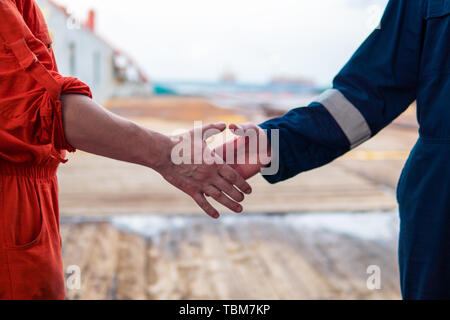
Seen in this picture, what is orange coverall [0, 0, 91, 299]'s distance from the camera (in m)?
0.83

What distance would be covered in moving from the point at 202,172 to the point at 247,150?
0.18m

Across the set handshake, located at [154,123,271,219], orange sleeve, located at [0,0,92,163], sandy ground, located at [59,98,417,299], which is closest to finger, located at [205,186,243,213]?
handshake, located at [154,123,271,219]

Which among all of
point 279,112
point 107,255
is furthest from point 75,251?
point 279,112

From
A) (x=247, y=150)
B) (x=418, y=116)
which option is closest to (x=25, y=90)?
(x=247, y=150)

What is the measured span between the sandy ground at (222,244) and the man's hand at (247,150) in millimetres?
826

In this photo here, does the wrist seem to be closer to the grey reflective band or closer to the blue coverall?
the blue coverall

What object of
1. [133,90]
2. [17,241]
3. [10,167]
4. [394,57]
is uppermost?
[394,57]

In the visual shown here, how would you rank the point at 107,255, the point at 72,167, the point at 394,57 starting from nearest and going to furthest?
the point at 394,57
the point at 107,255
the point at 72,167

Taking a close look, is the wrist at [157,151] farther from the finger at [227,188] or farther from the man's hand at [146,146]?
the finger at [227,188]

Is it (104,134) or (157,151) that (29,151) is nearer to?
(104,134)

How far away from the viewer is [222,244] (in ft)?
8.52

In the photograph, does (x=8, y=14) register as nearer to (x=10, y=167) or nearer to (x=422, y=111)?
(x=10, y=167)

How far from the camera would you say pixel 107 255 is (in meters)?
2.41

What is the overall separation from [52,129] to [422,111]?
0.79m
